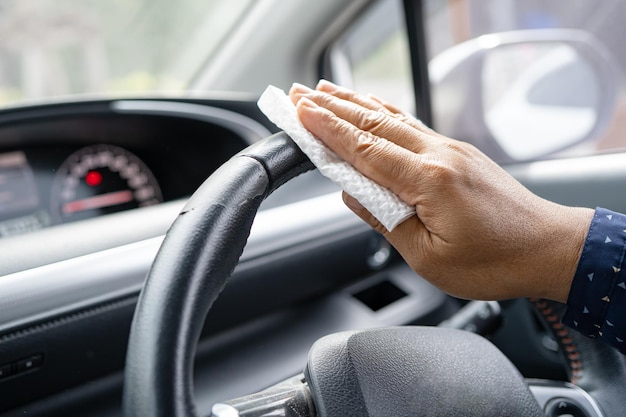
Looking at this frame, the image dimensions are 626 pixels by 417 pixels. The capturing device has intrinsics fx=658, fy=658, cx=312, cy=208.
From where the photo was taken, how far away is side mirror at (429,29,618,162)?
146cm

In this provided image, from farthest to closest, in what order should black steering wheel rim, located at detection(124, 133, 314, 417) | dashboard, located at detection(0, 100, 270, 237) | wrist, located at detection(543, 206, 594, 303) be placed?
dashboard, located at detection(0, 100, 270, 237), wrist, located at detection(543, 206, 594, 303), black steering wheel rim, located at detection(124, 133, 314, 417)

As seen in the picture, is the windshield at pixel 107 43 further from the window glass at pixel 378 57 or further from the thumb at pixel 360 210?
the thumb at pixel 360 210

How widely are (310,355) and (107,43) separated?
1548 millimetres

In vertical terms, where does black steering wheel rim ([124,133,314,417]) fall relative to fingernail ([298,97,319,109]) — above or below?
below

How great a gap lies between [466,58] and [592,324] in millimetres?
1118

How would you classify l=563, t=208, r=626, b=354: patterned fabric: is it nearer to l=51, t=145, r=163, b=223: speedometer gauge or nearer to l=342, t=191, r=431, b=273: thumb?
l=342, t=191, r=431, b=273: thumb

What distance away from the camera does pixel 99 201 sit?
65.5 inches

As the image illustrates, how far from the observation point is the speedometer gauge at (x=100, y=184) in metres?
1.62

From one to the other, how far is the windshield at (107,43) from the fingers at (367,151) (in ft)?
4.02

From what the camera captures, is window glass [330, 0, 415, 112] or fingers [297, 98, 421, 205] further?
window glass [330, 0, 415, 112]

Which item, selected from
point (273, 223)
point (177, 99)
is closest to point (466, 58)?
point (177, 99)

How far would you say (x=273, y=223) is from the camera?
3.50 feet

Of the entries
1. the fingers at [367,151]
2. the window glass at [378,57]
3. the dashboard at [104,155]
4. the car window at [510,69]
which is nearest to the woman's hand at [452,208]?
the fingers at [367,151]

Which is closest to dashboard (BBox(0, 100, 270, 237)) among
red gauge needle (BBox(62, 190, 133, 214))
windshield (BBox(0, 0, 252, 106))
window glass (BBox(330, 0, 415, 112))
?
red gauge needle (BBox(62, 190, 133, 214))
